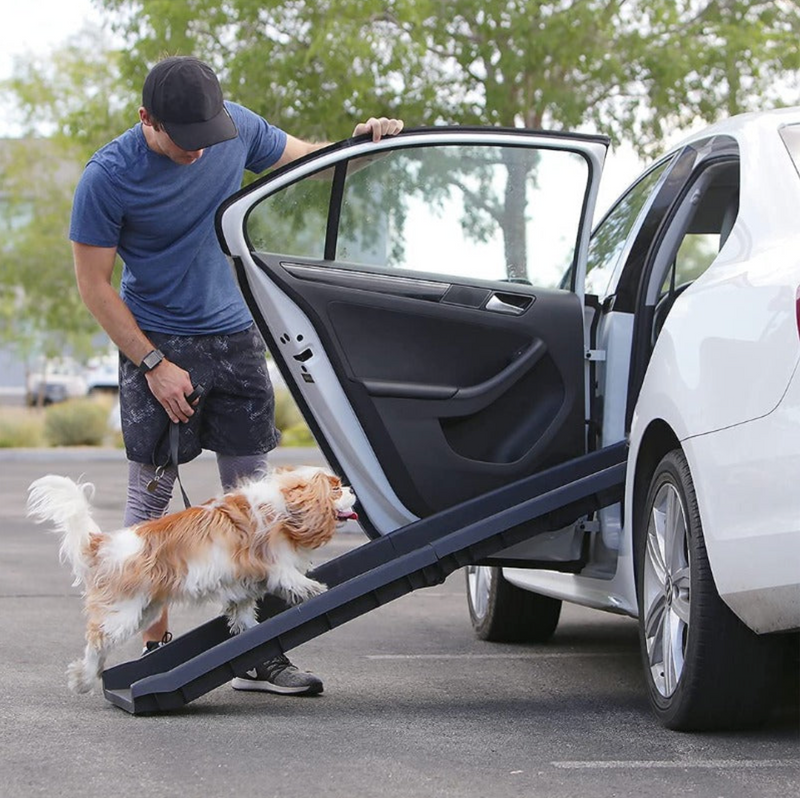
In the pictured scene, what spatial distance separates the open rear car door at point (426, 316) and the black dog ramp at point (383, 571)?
125mm

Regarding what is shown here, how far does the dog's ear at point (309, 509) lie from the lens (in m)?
4.52

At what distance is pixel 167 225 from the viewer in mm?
4867

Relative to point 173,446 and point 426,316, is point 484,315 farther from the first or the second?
point 173,446

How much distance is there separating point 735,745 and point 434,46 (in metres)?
11.7

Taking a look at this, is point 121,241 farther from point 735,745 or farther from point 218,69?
point 218,69

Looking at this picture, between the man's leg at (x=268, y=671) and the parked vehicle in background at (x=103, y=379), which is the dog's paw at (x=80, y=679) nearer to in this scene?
the man's leg at (x=268, y=671)

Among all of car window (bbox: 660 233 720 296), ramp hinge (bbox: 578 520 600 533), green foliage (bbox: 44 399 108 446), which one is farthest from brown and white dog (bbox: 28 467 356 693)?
green foliage (bbox: 44 399 108 446)

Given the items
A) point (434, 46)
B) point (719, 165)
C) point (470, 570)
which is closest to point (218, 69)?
point (434, 46)

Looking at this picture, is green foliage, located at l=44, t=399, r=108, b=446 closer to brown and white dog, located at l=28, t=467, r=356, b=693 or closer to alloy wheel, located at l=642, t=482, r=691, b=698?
brown and white dog, located at l=28, t=467, r=356, b=693

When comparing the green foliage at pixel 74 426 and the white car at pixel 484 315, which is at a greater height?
the white car at pixel 484 315

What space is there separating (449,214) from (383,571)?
1.28m

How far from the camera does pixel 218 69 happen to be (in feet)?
49.0

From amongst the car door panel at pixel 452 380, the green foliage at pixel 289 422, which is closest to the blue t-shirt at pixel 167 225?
the car door panel at pixel 452 380

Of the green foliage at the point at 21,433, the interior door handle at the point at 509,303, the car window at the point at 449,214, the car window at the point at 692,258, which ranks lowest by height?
the green foliage at the point at 21,433
